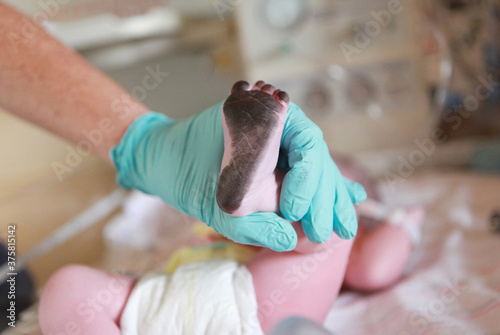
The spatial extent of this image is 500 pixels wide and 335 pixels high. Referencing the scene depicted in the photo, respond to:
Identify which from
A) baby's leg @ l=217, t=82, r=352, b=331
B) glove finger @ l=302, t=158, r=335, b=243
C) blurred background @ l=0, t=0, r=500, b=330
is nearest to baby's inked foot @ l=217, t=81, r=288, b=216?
baby's leg @ l=217, t=82, r=352, b=331

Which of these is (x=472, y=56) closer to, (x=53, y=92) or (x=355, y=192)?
(x=355, y=192)

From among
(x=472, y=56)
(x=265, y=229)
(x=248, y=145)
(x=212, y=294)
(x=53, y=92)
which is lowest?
(x=472, y=56)

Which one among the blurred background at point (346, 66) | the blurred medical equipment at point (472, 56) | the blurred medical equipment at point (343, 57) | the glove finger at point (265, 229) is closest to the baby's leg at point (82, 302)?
the glove finger at point (265, 229)

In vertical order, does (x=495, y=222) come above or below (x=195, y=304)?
below

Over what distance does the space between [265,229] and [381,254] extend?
1.78 feet

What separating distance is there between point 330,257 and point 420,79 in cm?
120

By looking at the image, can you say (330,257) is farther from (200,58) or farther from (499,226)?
(200,58)

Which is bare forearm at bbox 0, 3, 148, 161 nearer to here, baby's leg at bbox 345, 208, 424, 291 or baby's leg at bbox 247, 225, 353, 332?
Answer: baby's leg at bbox 247, 225, 353, 332

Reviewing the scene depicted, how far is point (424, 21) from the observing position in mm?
1609

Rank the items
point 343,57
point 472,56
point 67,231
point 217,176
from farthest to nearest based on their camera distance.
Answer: point 343,57 < point 472,56 < point 67,231 < point 217,176

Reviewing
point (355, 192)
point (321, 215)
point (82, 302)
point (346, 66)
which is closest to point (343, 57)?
point (346, 66)

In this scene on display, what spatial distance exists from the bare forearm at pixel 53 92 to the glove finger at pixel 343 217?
403mm

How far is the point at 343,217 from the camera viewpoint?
24.8 inches

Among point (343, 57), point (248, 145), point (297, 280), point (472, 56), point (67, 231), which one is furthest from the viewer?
point (343, 57)
